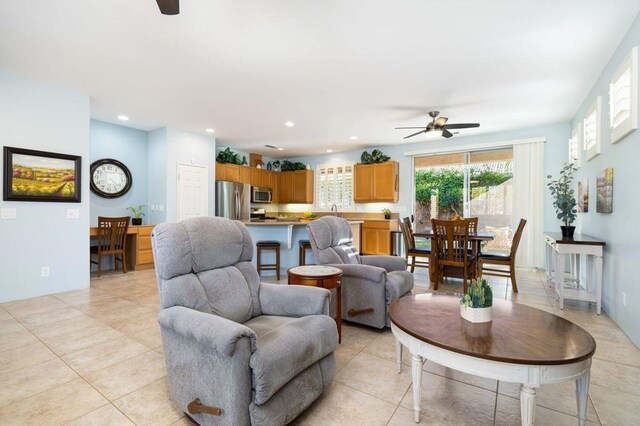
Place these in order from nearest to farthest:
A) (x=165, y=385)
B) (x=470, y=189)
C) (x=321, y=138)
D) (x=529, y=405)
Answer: (x=529, y=405), (x=165, y=385), (x=470, y=189), (x=321, y=138)

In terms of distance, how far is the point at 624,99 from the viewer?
109 inches

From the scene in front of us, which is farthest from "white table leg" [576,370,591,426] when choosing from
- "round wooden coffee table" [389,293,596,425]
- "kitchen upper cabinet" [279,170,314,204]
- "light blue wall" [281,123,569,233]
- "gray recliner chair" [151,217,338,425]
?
"kitchen upper cabinet" [279,170,314,204]

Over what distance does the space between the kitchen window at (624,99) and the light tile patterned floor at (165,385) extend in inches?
73.8

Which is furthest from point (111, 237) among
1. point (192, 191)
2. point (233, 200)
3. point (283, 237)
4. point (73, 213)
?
point (283, 237)

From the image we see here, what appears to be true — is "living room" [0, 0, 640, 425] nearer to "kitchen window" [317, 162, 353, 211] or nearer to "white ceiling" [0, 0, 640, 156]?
"white ceiling" [0, 0, 640, 156]

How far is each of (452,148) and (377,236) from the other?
8.22 feet

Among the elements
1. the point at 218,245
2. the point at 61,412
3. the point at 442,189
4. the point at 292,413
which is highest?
the point at 442,189

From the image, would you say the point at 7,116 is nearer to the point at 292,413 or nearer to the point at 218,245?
the point at 218,245

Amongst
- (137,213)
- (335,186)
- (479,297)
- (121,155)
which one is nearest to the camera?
(479,297)

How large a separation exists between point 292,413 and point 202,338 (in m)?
0.61

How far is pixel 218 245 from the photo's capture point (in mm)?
2023

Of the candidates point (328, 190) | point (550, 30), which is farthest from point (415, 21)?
point (328, 190)

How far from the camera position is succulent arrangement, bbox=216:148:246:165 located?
729cm

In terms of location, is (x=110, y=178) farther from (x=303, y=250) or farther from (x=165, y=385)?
(x=165, y=385)
